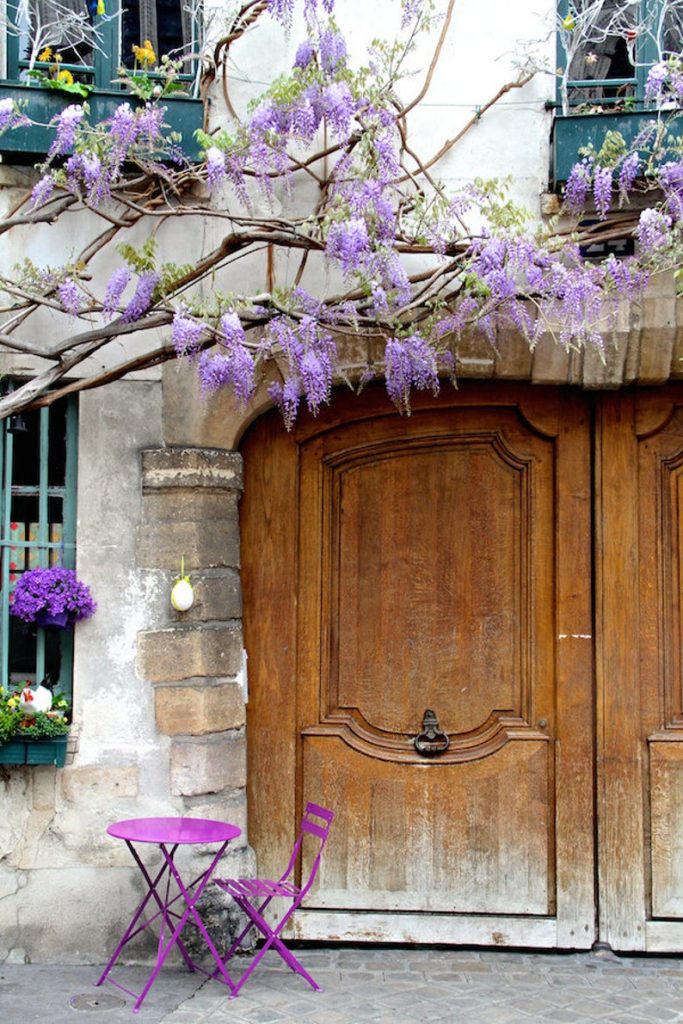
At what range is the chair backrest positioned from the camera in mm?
4750

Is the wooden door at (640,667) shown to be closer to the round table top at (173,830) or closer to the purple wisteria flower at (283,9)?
the round table top at (173,830)

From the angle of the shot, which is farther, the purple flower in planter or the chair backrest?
the purple flower in planter

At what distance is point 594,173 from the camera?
489cm

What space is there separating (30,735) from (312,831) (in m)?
1.16

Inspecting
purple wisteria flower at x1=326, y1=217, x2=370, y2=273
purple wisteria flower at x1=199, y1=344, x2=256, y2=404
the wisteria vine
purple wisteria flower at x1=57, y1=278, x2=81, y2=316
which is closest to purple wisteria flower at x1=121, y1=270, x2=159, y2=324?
the wisteria vine

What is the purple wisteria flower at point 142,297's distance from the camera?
475 cm

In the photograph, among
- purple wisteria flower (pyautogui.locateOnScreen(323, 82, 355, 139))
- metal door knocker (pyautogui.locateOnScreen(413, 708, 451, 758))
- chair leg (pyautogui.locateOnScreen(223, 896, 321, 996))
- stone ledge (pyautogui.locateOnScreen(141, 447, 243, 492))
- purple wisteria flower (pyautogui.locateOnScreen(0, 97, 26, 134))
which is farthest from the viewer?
metal door knocker (pyautogui.locateOnScreen(413, 708, 451, 758))

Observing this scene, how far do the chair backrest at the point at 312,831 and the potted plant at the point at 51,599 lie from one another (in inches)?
47.6

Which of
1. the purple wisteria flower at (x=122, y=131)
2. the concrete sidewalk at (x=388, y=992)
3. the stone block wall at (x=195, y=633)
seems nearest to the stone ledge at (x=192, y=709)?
the stone block wall at (x=195, y=633)

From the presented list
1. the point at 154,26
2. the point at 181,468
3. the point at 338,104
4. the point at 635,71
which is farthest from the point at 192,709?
the point at 635,71

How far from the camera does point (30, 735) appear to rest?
16.0ft

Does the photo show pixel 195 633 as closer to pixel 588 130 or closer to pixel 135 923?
pixel 135 923

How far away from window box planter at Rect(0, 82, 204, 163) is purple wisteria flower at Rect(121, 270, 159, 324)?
2.11 ft

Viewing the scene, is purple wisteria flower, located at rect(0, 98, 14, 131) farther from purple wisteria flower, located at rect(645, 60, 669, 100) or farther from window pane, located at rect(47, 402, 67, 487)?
purple wisteria flower, located at rect(645, 60, 669, 100)
